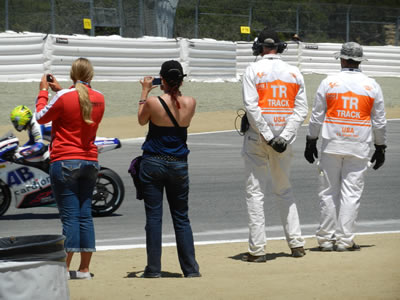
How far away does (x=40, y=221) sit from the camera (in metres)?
10.1

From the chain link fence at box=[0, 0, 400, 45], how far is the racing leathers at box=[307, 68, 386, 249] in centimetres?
2172

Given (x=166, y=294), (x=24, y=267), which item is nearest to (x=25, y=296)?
(x=24, y=267)

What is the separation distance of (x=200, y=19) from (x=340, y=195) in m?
28.6

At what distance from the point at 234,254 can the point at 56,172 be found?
6.85ft

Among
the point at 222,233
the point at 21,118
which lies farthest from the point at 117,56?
the point at 222,233

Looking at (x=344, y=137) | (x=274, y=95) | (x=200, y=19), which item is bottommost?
(x=344, y=137)

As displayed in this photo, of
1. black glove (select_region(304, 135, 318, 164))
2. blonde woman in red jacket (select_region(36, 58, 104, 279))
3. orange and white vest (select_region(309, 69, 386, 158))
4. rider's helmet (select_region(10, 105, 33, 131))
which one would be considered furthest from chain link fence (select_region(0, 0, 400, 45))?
blonde woman in red jacket (select_region(36, 58, 104, 279))

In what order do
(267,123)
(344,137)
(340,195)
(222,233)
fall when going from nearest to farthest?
1. (267,123)
2. (344,137)
3. (340,195)
4. (222,233)

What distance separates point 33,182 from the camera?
1006 cm

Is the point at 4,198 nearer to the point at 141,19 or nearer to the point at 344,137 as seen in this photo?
the point at 344,137

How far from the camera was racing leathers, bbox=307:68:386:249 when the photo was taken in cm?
750

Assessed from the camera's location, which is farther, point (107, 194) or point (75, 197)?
point (107, 194)

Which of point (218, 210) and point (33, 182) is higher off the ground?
point (33, 182)

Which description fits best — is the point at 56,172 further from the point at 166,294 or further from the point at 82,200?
the point at 166,294
